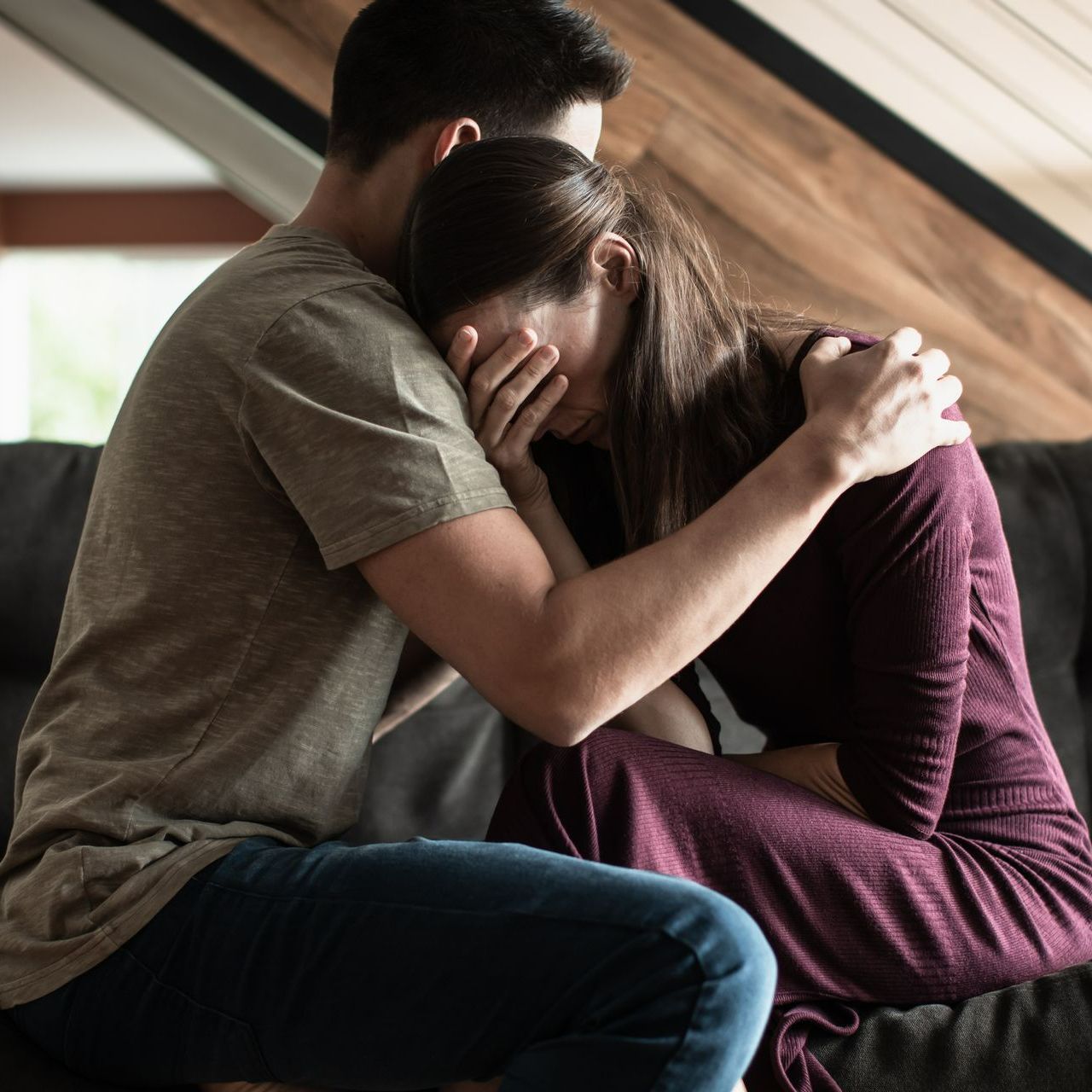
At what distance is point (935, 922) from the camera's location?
1.03m

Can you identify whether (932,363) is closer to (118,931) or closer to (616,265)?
(616,265)

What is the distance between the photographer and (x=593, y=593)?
0.88 metres

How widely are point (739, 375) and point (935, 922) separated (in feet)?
1.68

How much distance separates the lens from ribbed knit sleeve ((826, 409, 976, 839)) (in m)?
1.02

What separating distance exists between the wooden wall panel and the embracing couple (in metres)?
0.92

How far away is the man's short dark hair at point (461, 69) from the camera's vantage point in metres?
1.18

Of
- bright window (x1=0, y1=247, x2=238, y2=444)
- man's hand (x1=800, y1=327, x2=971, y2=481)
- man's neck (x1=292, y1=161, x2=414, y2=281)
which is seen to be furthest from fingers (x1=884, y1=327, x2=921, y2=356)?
bright window (x1=0, y1=247, x2=238, y2=444)

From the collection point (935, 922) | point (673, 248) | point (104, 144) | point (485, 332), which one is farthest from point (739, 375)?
point (104, 144)

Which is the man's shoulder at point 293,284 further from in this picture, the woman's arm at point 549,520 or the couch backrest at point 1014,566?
the couch backrest at point 1014,566

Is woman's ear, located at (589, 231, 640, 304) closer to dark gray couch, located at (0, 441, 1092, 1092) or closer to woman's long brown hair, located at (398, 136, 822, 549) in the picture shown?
woman's long brown hair, located at (398, 136, 822, 549)

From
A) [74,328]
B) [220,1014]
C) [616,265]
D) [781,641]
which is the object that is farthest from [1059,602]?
[74,328]

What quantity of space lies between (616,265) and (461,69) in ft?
0.94

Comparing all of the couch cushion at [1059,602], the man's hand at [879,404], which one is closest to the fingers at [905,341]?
the man's hand at [879,404]

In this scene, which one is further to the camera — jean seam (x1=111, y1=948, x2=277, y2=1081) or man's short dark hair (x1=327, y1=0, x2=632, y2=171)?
man's short dark hair (x1=327, y1=0, x2=632, y2=171)
